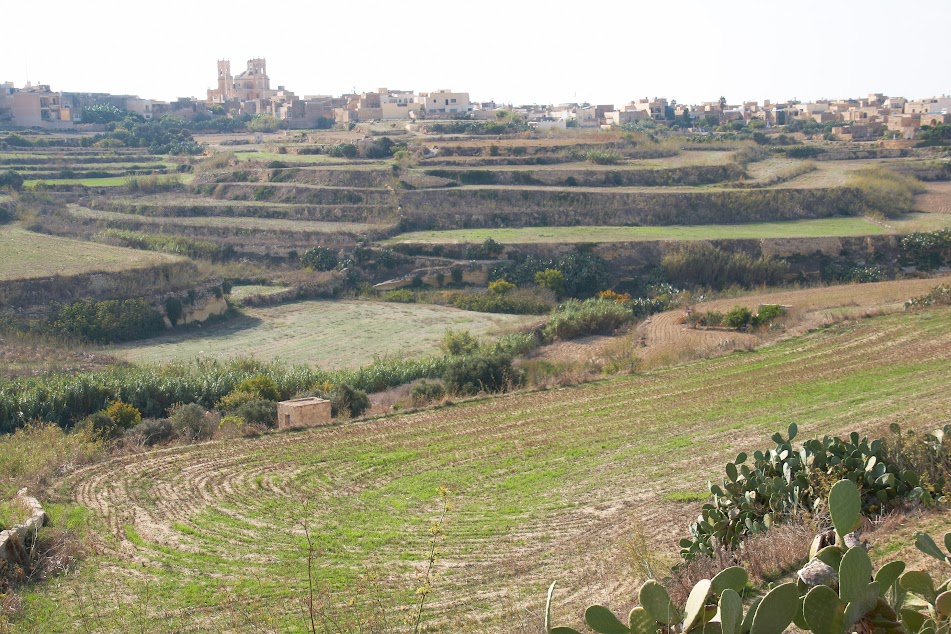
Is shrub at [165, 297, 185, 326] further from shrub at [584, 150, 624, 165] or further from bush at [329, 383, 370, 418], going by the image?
shrub at [584, 150, 624, 165]

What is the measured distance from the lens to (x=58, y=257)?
37156 millimetres

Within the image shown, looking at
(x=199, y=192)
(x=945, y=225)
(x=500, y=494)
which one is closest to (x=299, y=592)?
(x=500, y=494)

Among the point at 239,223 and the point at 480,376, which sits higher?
the point at 239,223

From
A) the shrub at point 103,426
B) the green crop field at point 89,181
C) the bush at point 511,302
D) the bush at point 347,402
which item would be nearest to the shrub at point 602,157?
the bush at point 511,302

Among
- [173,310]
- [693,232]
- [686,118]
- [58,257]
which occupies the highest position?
[686,118]

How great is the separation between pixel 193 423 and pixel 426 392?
510 centimetres

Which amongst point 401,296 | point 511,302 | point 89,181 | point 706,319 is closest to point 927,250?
point 706,319

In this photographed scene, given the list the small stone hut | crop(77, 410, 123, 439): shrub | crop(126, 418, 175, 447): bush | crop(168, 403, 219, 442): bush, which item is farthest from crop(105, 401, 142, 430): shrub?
the small stone hut

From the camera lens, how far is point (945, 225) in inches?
1678

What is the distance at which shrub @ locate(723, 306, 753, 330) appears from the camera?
2758 cm

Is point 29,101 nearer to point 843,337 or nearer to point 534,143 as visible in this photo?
point 534,143

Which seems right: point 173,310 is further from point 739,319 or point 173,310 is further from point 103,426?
point 739,319

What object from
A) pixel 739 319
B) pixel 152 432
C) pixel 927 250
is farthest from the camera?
pixel 927 250

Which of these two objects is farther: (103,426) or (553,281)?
(553,281)
